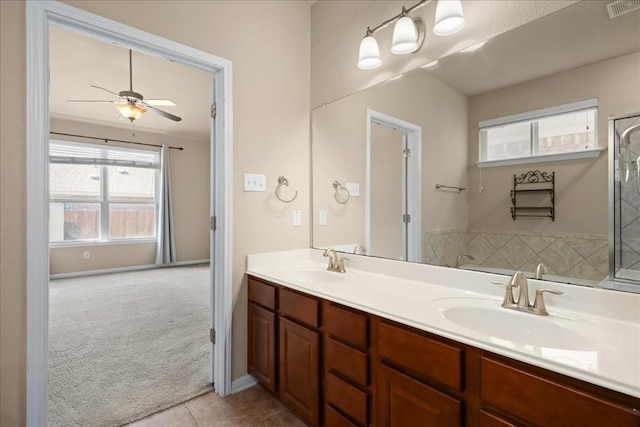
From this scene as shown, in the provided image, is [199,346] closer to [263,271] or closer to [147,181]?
[263,271]

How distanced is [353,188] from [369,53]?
864 millimetres

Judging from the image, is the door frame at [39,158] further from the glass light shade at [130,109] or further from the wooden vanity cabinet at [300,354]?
the glass light shade at [130,109]

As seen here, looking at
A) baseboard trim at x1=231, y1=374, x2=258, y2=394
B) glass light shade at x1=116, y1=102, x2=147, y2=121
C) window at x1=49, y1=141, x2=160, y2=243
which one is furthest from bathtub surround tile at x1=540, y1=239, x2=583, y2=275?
window at x1=49, y1=141, x2=160, y2=243

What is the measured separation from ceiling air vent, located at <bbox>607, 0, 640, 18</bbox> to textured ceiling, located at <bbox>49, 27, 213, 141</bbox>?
2070 millimetres

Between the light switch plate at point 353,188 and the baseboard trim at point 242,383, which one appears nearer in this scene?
the baseboard trim at point 242,383

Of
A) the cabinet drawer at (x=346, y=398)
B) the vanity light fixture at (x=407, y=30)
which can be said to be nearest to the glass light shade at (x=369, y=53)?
the vanity light fixture at (x=407, y=30)

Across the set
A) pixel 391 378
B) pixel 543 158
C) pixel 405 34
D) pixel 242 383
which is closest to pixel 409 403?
pixel 391 378

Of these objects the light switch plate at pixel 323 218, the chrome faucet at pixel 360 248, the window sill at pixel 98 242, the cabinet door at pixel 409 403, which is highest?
the light switch plate at pixel 323 218

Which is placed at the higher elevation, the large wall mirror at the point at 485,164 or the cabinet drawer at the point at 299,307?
the large wall mirror at the point at 485,164

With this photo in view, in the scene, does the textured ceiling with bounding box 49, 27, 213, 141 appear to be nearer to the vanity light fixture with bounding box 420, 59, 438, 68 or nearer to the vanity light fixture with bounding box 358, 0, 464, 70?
the vanity light fixture with bounding box 358, 0, 464, 70

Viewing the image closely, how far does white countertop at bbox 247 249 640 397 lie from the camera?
812 millimetres

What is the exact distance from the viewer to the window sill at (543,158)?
1.22 meters

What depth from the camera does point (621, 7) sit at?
3.76ft

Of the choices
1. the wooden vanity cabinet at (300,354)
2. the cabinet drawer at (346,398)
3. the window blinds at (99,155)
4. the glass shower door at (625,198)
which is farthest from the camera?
the window blinds at (99,155)
